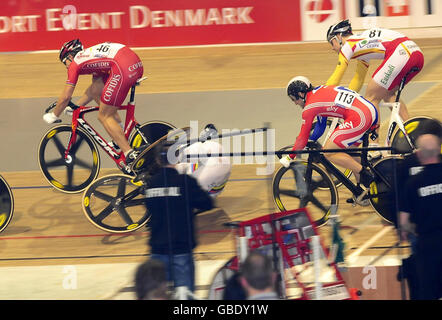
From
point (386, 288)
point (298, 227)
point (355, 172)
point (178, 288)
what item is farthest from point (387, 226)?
point (178, 288)

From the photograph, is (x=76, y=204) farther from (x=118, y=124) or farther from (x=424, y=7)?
(x=424, y=7)

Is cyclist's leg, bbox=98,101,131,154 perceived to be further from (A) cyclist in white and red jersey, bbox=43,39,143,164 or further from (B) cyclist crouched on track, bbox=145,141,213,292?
(B) cyclist crouched on track, bbox=145,141,213,292

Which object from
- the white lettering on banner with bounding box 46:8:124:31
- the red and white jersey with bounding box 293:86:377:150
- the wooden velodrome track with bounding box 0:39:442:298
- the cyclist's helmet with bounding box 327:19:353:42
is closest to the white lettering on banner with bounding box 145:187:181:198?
the wooden velodrome track with bounding box 0:39:442:298

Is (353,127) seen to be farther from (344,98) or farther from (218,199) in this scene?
(218,199)

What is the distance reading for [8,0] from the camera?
14703 mm

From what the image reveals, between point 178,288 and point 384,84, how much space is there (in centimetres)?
362

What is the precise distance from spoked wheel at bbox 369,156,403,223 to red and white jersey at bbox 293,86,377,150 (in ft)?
1.29

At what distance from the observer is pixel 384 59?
8.59 m

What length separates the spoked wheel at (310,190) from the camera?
23.7ft

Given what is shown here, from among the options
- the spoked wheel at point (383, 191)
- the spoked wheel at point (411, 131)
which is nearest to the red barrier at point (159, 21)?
the spoked wheel at point (411, 131)

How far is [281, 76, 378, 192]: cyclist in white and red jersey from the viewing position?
7.47 metres

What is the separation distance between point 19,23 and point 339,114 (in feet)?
28.1

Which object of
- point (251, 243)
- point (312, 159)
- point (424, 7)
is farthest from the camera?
point (424, 7)

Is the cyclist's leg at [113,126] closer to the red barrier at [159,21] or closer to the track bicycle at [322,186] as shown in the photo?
the track bicycle at [322,186]
